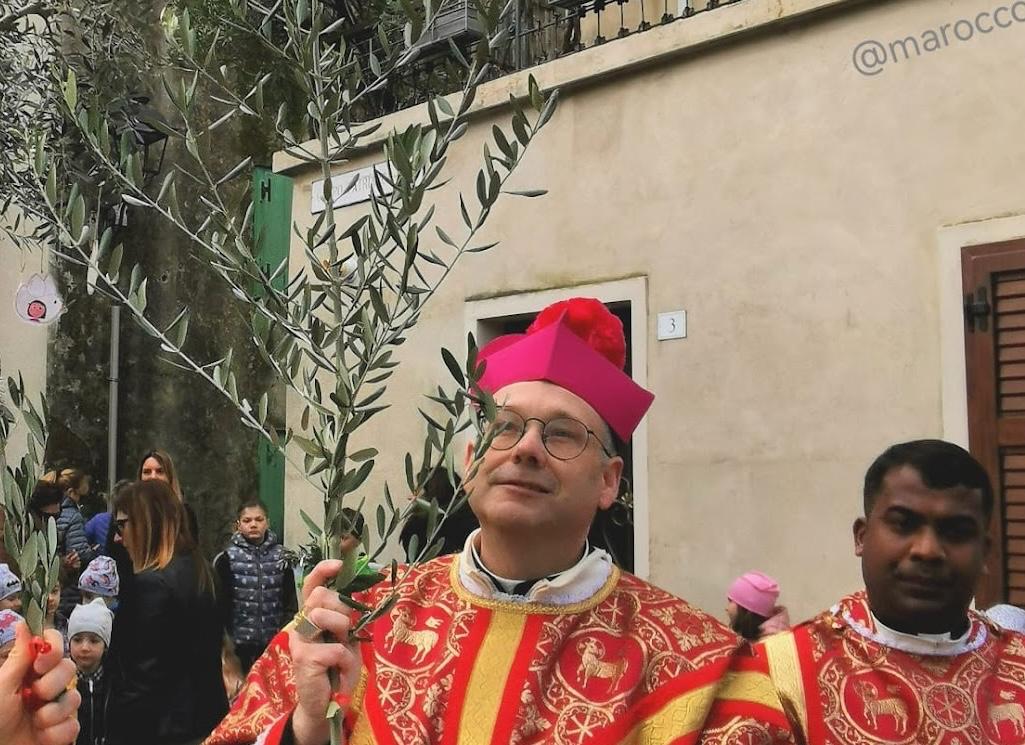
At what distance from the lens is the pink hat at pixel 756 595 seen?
471 cm

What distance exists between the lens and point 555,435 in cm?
224

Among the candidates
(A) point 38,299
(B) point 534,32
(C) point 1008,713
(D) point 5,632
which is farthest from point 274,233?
(C) point 1008,713

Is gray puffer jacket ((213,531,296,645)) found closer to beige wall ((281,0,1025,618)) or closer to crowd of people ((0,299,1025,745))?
beige wall ((281,0,1025,618))

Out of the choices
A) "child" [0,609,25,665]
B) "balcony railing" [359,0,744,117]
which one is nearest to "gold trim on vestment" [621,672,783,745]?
"child" [0,609,25,665]

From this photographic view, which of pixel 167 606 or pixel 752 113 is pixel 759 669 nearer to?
pixel 167 606

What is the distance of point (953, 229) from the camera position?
4.91m

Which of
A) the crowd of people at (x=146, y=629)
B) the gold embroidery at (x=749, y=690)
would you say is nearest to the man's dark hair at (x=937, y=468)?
the gold embroidery at (x=749, y=690)

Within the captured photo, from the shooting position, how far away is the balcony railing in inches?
251

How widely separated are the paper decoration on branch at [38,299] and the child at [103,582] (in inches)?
37.8

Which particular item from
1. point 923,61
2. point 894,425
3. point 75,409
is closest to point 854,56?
point 923,61

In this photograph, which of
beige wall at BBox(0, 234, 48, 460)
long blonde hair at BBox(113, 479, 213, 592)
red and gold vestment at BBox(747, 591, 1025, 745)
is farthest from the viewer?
beige wall at BBox(0, 234, 48, 460)

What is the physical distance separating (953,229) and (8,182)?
4099mm

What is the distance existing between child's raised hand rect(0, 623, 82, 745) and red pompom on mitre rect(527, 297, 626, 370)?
1249mm

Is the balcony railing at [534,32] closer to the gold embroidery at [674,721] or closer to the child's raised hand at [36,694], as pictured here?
the gold embroidery at [674,721]
